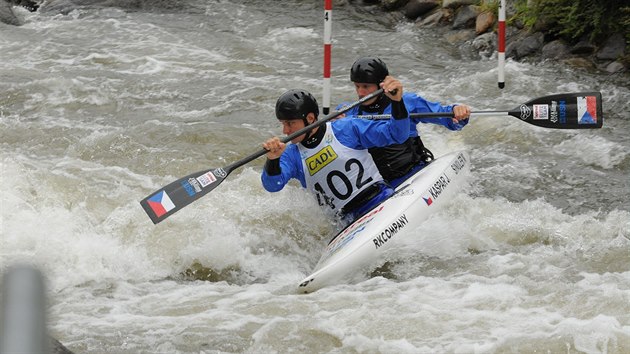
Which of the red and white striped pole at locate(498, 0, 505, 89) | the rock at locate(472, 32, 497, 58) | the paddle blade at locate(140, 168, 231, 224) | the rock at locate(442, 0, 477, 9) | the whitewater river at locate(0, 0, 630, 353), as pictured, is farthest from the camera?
the rock at locate(442, 0, 477, 9)

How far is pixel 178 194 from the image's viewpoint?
4.81 meters

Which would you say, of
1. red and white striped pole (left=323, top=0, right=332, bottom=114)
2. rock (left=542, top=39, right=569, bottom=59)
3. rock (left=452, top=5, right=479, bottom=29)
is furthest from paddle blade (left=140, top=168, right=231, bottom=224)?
rock (left=452, top=5, right=479, bottom=29)

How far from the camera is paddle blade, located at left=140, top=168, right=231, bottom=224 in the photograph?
4645 millimetres

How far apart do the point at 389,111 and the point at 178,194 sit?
158cm

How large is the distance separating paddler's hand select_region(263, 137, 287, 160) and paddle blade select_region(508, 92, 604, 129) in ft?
6.72

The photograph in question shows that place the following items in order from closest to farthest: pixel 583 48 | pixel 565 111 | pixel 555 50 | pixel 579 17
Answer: pixel 565 111, pixel 579 17, pixel 583 48, pixel 555 50

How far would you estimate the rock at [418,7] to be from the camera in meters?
11.2

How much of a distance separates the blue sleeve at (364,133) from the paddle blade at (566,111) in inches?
56.2

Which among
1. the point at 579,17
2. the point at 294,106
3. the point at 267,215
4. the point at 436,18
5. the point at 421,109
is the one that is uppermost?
the point at 294,106

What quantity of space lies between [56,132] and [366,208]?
12.0ft

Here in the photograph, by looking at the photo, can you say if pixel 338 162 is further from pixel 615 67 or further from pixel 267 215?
pixel 615 67

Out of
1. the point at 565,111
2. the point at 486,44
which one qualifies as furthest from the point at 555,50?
the point at 565,111

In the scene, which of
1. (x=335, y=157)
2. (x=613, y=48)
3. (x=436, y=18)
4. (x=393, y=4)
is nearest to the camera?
(x=335, y=157)

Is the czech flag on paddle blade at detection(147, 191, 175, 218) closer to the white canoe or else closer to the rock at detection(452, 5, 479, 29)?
the white canoe
